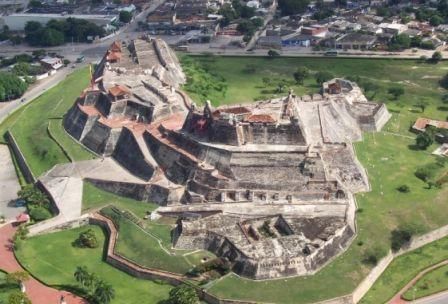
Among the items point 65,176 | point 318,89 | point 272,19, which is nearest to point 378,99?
point 318,89

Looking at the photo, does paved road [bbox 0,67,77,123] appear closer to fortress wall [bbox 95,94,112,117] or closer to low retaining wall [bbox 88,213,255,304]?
fortress wall [bbox 95,94,112,117]

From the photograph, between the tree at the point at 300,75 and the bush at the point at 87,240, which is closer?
the bush at the point at 87,240

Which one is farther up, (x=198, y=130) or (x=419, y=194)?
(x=198, y=130)

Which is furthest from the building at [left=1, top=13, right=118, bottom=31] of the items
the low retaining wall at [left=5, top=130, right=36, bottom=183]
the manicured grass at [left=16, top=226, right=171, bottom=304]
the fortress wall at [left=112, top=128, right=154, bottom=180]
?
the manicured grass at [left=16, top=226, right=171, bottom=304]

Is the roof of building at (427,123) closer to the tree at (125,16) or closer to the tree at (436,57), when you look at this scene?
the tree at (436,57)

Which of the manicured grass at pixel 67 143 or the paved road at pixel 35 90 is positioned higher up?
the manicured grass at pixel 67 143

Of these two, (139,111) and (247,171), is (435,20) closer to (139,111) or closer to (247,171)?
(139,111)

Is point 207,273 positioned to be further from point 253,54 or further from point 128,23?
point 128,23

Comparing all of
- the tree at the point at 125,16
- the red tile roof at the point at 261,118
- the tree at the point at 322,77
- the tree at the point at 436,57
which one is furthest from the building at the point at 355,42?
the red tile roof at the point at 261,118
